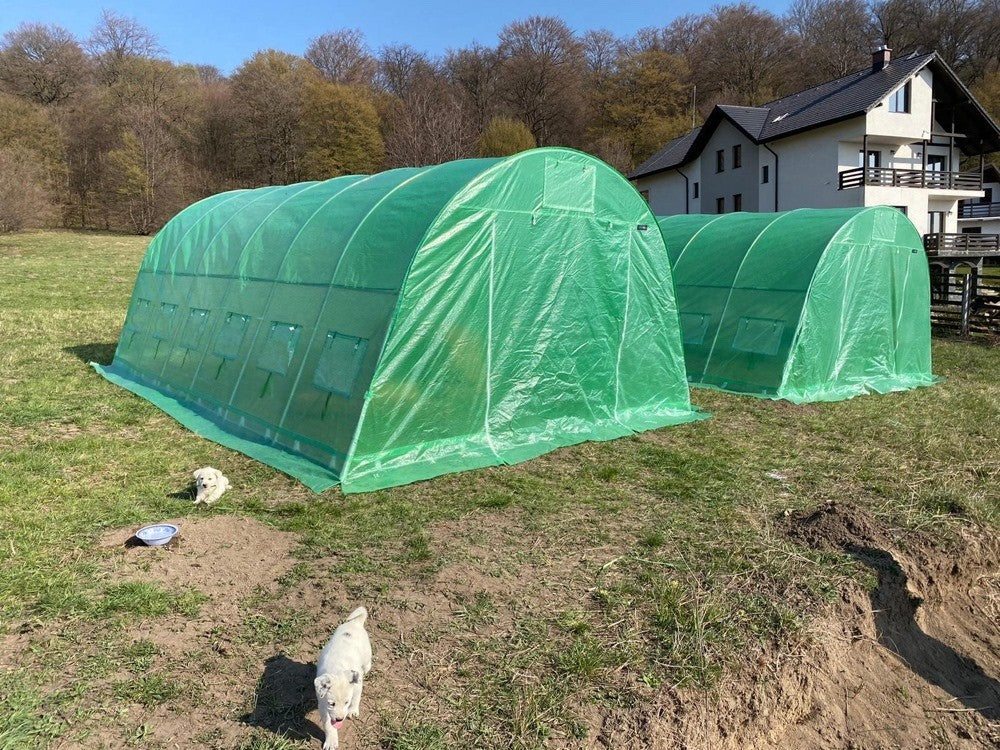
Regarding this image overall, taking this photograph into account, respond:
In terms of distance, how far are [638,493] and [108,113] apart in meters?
45.1

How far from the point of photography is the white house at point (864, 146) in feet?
89.5

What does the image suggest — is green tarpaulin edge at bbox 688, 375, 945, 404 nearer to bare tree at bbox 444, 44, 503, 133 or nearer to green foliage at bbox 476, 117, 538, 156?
green foliage at bbox 476, 117, 538, 156

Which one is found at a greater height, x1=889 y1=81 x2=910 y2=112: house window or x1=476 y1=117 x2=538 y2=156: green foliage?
x1=476 y1=117 x2=538 y2=156: green foliage

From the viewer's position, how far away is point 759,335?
10.4 m

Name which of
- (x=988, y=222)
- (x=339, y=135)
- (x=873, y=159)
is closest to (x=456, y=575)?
(x=873, y=159)

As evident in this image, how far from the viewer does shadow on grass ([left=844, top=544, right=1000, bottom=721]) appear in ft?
12.3

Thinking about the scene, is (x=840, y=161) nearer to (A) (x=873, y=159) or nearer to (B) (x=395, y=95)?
(A) (x=873, y=159)

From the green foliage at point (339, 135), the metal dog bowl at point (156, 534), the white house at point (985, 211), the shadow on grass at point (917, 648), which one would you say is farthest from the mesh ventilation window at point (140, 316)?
the white house at point (985, 211)

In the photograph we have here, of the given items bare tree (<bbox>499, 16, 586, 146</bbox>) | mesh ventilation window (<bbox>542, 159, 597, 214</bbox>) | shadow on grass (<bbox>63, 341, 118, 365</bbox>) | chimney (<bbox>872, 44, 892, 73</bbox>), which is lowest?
shadow on grass (<bbox>63, 341, 118, 365</bbox>)

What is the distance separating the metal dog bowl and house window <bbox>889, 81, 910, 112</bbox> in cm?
3047

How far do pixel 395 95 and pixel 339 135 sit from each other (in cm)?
724

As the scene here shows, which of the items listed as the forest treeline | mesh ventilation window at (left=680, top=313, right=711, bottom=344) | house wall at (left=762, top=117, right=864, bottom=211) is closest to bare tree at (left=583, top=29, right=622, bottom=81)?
the forest treeline

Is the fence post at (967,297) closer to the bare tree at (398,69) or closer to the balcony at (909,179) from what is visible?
the balcony at (909,179)

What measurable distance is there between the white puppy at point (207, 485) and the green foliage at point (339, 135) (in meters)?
38.1
